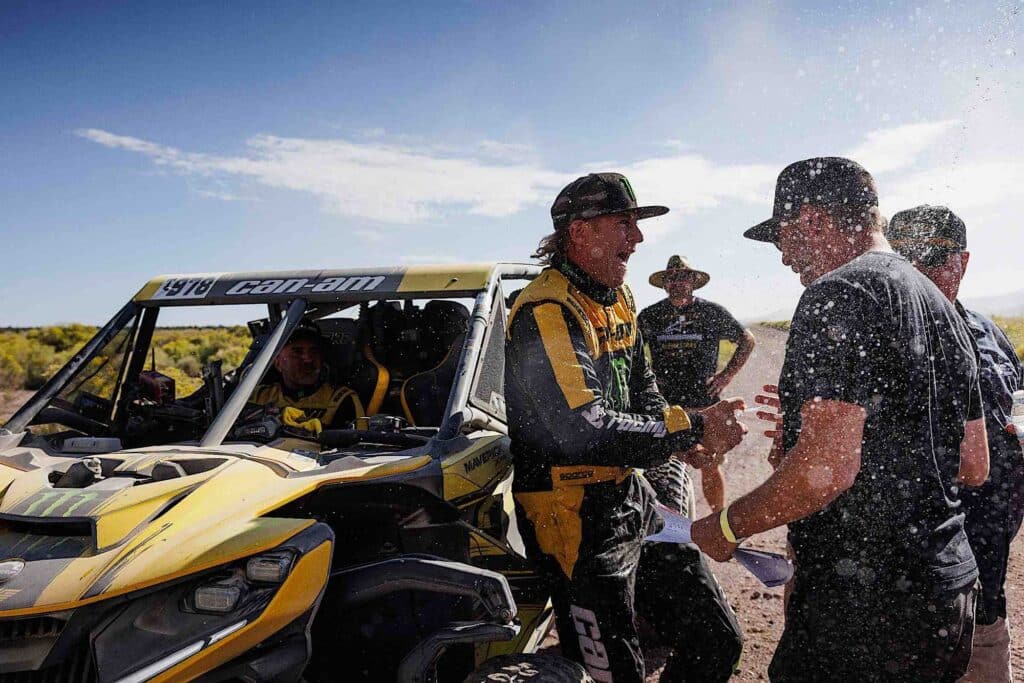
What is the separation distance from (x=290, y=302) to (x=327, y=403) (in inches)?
32.3

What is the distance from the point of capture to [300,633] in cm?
210

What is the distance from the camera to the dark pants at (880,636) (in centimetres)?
218

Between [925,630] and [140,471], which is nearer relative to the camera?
[925,630]

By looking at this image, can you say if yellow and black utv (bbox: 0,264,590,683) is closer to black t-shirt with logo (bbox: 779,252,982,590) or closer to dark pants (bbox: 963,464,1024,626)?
black t-shirt with logo (bbox: 779,252,982,590)

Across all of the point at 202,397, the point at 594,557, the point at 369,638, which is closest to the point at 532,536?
the point at 594,557

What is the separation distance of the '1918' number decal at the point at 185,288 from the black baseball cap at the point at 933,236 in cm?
354

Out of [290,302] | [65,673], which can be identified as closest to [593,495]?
[65,673]

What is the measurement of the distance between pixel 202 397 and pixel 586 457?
2.48 metres

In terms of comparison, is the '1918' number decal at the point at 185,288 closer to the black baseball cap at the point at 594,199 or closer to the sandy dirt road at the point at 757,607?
the black baseball cap at the point at 594,199

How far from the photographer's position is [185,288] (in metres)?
4.07

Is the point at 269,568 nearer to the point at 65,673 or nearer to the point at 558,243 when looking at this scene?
the point at 65,673

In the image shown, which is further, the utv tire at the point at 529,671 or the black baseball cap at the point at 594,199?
the black baseball cap at the point at 594,199

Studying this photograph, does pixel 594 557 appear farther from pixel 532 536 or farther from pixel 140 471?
pixel 140 471

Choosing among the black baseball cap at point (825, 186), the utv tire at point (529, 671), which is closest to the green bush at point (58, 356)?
the utv tire at point (529, 671)
